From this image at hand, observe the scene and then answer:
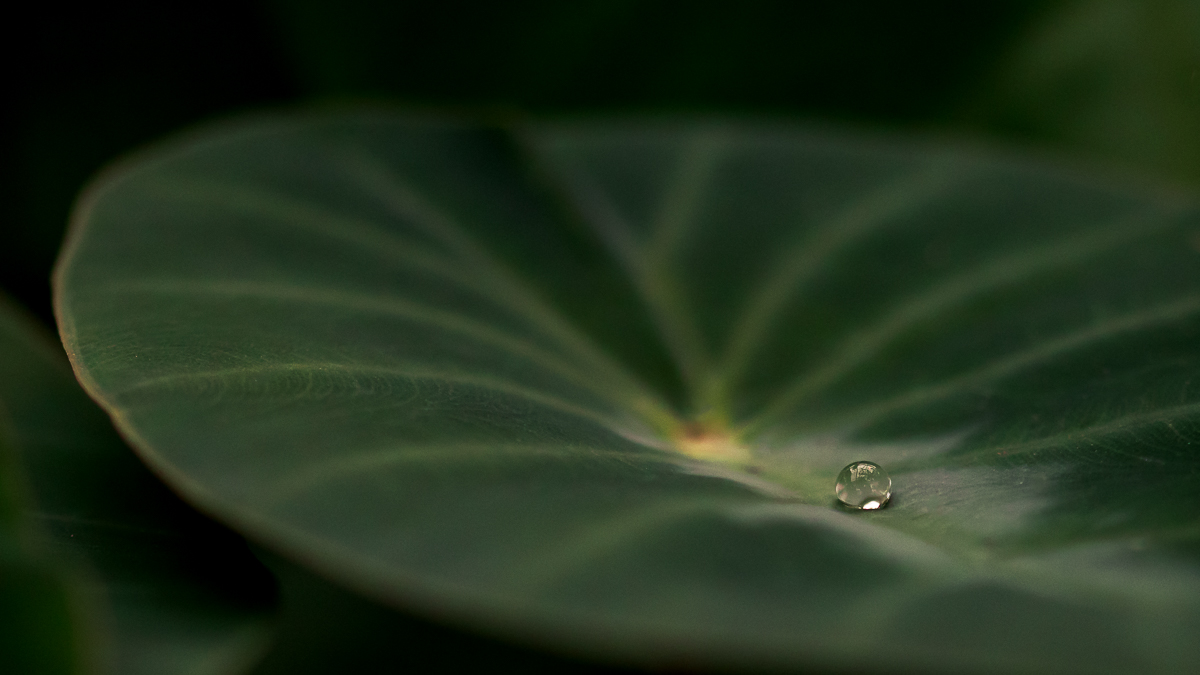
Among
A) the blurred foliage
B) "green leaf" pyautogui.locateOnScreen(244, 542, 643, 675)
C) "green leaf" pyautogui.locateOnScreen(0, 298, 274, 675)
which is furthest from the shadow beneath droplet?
the blurred foliage

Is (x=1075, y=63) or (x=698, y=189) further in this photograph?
(x=1075, y=63)

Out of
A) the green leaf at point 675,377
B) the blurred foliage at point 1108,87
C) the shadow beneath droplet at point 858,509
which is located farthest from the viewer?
the blurred foliage at point 1108,87

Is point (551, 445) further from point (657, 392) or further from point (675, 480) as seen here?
point (657, 392)

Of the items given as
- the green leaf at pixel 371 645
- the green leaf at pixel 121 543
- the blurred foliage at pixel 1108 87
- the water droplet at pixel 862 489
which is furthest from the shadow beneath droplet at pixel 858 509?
the blurred foliage at pixel 1108 87

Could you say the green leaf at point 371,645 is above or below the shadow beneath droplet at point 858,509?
below

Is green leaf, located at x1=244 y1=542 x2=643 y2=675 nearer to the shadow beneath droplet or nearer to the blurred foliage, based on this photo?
the shadow beneath droplet

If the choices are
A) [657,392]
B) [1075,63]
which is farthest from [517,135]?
[1075,63]

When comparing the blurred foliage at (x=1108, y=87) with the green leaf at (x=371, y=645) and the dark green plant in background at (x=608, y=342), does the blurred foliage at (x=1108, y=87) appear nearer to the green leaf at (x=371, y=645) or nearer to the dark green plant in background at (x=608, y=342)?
the dark green plant in background at (x=608, y=342)
